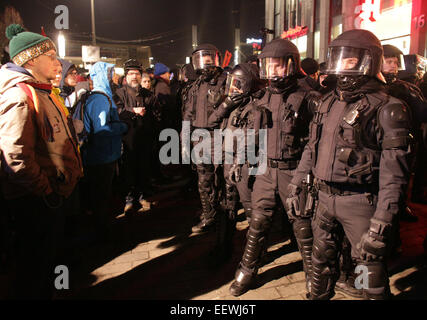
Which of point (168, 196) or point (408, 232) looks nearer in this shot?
point (408, 232)

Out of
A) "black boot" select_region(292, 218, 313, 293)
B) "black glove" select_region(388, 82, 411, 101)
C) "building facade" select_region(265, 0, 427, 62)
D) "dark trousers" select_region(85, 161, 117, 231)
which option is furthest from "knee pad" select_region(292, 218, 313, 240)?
"building facade" select_region(265, 0, 427, 62)

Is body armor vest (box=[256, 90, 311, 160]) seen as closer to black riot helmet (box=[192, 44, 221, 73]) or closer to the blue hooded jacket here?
black riot helmet (box=[192, 44, 221, 73])

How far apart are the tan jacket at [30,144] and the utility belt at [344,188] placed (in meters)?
2.18

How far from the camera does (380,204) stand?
2.38m

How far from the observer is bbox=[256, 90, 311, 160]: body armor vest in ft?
11.0

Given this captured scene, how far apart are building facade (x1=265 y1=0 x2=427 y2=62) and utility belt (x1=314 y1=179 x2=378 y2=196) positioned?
34.4ft

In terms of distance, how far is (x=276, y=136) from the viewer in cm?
342

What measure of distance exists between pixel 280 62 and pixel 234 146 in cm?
107

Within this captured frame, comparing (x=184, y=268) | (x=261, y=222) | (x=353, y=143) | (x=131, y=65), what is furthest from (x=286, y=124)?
(x=131, y=65)

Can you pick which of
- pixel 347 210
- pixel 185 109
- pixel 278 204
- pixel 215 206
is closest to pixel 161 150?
pixel 185 109

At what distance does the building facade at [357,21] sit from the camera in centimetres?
1094
